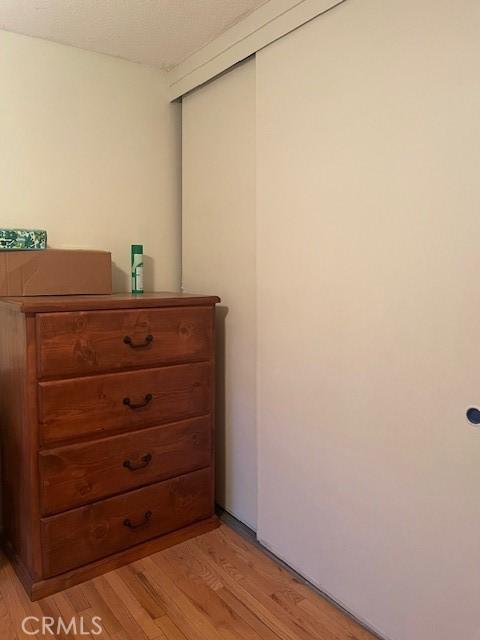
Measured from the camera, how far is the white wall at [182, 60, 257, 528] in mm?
1958

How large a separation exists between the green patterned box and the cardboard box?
0.13ft

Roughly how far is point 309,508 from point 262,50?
67.4 inches

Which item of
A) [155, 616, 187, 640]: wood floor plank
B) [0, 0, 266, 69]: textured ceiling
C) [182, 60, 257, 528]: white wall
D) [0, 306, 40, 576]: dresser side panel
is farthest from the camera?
[182, 60, 257, 528]: white wall

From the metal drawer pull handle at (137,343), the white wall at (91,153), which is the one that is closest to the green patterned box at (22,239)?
the white wall at (91,153)

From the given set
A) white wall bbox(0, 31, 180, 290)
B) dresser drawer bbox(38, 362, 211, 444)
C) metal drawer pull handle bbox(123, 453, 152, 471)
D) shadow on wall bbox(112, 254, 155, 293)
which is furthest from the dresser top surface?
metal drawer pull handle bbox(123, 453, 152, 471)

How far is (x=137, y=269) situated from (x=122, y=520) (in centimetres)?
106

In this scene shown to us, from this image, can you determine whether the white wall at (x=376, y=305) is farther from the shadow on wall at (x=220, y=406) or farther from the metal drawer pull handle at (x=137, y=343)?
the metal drawer pull handle at (x=137, y=343)

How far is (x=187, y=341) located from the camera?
191 cm

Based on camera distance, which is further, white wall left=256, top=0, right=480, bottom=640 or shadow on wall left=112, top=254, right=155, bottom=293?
shadow on wall left=112, top=254, right=155, bottom=293

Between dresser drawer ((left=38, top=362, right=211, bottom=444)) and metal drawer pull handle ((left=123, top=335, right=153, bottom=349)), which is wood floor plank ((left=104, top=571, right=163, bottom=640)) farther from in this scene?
metal drawer pull handle ((left=123, top=335, right=153, bottom=349))

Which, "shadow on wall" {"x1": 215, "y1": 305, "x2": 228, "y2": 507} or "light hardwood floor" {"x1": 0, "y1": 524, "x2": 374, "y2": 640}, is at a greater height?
"shadow on wall" {"x1": 215, "y1": 305, "x2": 228, "y2": 507}

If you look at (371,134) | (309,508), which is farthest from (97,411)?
(371,134)

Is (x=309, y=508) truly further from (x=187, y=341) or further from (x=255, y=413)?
(x=187, y=341)

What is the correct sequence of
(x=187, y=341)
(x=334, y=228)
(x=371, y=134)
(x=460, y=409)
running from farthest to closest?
(x=187, y=341)
(x=334, y=228)
(x=371, y=134)
(x=460, y=409)
